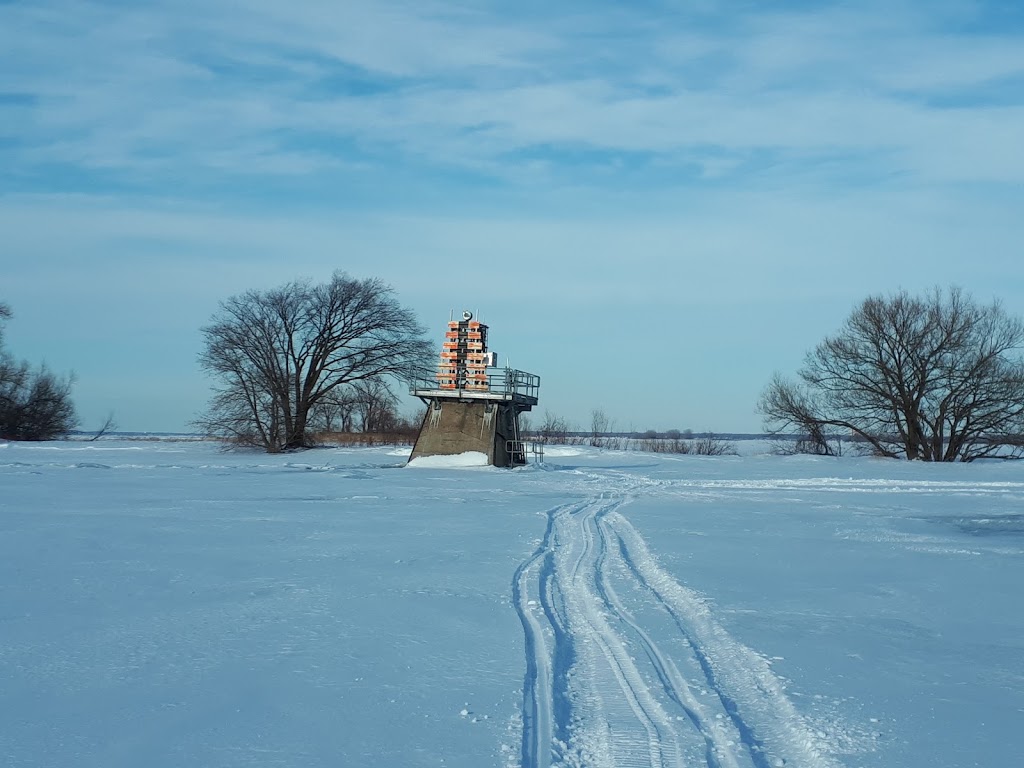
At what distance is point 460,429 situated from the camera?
31.5 m

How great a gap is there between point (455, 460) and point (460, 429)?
110cm

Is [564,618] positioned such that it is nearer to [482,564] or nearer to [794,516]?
[482,564]

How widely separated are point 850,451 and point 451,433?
22.1 metres

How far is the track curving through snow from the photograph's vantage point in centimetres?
470

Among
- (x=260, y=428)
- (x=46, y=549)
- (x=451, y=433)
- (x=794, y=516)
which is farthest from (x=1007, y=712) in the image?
(x=260, y=428)

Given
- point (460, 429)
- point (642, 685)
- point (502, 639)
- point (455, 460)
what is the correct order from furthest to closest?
point (460, 429)
point (455, 460)
point (502, 639)
point (642, 685)

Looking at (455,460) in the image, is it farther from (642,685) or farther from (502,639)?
(642,685)

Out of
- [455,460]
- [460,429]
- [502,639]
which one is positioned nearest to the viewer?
[502,639]

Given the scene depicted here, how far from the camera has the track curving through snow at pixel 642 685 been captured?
4699 millimetres

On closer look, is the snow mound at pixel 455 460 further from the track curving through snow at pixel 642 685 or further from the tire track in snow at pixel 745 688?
the tire track in snow at pixel 745 688

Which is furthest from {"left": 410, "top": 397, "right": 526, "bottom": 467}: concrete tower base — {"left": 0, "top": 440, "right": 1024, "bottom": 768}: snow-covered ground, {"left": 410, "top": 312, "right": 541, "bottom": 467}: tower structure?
{"left": 0, "top": 440, "right": 1024, "bottom": 768}: snow-covered ground

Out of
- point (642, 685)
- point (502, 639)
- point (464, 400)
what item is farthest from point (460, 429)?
point (642, 685)

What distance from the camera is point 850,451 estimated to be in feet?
143

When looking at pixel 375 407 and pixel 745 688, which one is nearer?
pixel 745 688
